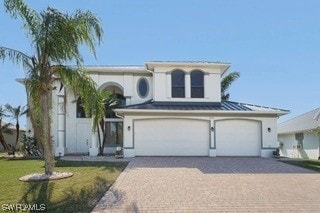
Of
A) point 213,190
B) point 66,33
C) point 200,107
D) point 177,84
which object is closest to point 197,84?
point 177,84

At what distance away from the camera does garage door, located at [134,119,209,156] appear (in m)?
21.5

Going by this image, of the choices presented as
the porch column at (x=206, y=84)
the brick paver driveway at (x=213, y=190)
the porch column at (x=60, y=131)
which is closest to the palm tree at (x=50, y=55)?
the brick paver driveway at (x=213, y=190)

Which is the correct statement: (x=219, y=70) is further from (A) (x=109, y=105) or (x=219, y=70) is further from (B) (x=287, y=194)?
(B) (x=287, y=194)

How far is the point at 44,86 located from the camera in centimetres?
1270

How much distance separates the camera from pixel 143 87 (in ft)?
80.7

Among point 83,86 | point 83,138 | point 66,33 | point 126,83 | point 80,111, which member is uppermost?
point 66,33

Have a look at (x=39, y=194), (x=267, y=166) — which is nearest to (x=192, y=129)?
(x=267, y=166)

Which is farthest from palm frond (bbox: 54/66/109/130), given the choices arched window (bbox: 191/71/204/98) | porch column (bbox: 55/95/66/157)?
arched window (bbox: 191/71/204/98)

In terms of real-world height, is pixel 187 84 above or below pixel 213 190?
above

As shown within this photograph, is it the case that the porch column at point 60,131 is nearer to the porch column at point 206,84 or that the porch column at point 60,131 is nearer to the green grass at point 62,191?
the green grass at point 62,191

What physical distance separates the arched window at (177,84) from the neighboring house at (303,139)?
11471mm

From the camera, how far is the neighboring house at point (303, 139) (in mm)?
26794

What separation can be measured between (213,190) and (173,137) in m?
11.4

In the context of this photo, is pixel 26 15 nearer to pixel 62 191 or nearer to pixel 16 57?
pixel 16 57
